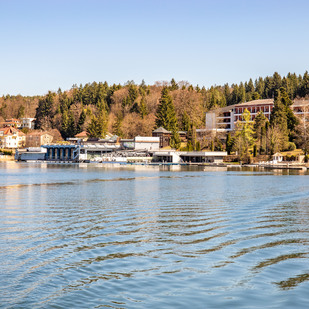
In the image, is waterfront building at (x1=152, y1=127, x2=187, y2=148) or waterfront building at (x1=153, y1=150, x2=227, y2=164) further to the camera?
waterfront building at (x1=152, y1=127, x2=187, y2=148)

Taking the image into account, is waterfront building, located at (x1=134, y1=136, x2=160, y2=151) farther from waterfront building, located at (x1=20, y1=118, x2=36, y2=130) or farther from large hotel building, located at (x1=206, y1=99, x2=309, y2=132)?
waterfront building, located at (x1=20, y1=118, x2=36, y2=130)

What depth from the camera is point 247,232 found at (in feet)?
58.6

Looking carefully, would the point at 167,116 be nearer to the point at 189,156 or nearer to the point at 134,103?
the point at 189,156

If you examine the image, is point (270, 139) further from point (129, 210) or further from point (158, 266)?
point (158, 266)

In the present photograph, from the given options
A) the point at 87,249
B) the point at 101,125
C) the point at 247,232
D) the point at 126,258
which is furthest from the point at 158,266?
the point at 101,125

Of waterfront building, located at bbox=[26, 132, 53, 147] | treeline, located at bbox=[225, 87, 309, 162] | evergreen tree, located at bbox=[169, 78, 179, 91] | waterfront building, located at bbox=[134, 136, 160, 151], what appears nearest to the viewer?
treeline, located at bbox=[225, 87, 309, 162]

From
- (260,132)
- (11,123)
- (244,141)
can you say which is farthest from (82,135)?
(260,132)

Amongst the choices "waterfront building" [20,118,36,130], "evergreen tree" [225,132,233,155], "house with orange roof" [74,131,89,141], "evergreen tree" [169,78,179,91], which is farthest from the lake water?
"waterfront building" [20,118,36,130]

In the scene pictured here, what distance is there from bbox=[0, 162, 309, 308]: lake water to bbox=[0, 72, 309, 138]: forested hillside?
88.9m

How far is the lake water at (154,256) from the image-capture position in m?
10.3

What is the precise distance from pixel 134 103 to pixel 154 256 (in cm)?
12144

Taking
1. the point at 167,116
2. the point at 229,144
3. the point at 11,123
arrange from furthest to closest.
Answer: the point at 11,123 → the point at 167,116 → the point at 229,144

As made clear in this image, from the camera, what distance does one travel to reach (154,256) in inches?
543

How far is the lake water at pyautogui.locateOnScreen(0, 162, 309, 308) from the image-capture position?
10344 millimetres
